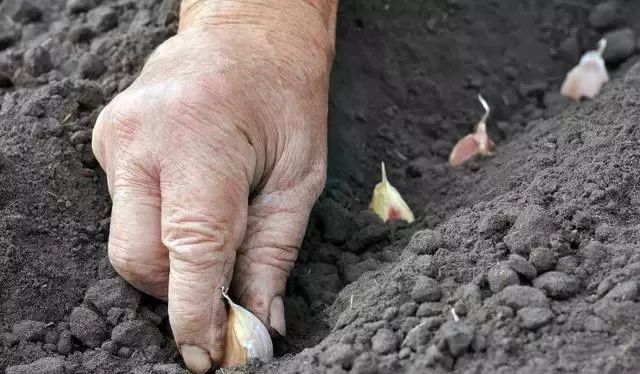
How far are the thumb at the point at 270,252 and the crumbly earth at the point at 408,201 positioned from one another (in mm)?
90

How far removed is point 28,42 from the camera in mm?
3256

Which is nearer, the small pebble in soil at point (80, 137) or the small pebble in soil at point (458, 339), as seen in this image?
the small pebble in soil at point (458, 339)

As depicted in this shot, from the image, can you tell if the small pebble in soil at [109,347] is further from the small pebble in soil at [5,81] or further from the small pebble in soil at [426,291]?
the small pebble in soil at [5,81]

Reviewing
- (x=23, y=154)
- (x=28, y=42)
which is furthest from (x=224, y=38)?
(x=28, y=42)

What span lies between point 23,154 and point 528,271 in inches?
56.7

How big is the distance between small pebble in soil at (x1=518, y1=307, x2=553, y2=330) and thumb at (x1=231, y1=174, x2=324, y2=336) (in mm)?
661

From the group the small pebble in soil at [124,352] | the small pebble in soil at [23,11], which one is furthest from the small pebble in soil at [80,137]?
the small pebble in soil at [23,11]

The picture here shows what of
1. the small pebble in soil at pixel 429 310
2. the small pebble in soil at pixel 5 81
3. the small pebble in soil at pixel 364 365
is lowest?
the small pebble in soil at pixel 5 81

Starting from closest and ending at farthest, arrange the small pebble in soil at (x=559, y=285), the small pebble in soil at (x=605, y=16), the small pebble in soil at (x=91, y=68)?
the small pebble in soil at (x=559, y=285) → the small pebble in soil at (x=91, y=68) → the small pebble in soil at (x=605, y=16)

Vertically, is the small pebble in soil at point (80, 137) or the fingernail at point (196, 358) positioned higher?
the small pebble in soil at point (80, 137)

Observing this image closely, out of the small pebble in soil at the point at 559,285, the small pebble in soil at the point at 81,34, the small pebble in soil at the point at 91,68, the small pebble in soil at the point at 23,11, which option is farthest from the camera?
the small pebble in soil at the point at 23,11

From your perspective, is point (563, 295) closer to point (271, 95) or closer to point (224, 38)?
point (271, 95)

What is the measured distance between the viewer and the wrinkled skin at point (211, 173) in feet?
7.18

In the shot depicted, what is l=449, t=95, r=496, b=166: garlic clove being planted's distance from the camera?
125 inches
